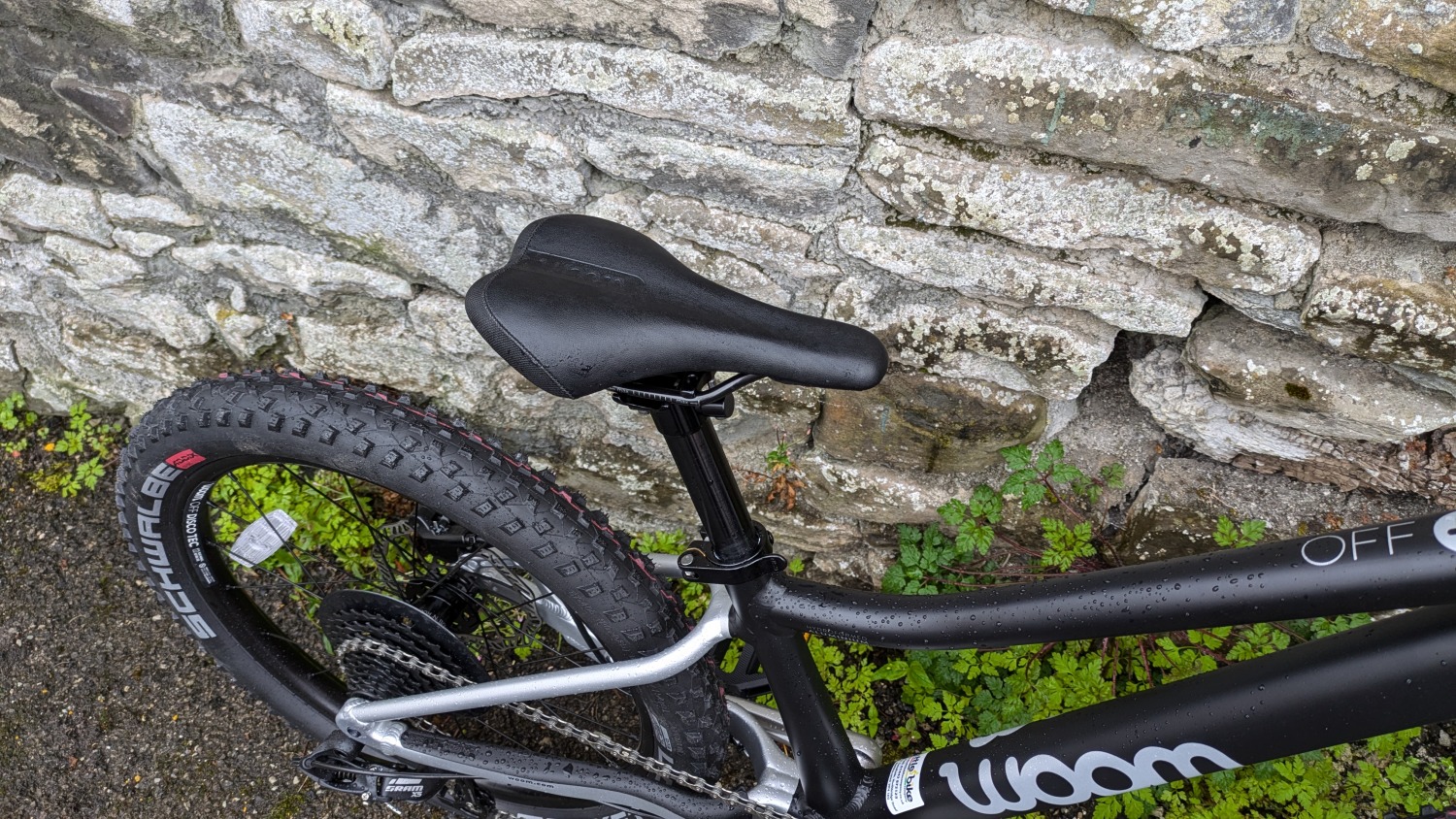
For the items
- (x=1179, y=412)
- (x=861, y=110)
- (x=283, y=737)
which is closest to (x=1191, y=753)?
(x=1179, y=412)

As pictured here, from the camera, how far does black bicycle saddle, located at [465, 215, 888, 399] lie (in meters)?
1.09

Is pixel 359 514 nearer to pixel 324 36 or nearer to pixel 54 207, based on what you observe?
pixel 54 207

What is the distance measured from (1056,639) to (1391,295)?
0.70 m

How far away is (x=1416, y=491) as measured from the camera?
5.25ft

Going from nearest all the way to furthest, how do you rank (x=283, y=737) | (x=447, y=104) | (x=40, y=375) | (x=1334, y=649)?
1. (x=1334, y=649)
2. (x=447, y=104)
3. (x=283, y=737)
4. (x=40, y=375)

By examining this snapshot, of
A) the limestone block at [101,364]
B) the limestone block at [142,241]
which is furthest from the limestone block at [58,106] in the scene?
the limestone block at [101,364]

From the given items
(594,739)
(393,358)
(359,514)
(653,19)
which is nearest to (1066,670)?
(594,739)

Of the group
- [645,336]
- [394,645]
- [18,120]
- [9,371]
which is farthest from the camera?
[9,371]

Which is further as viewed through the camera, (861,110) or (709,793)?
(709,793)

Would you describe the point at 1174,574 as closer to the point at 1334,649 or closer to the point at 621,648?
the point at 1334,649

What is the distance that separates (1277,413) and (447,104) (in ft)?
4.87

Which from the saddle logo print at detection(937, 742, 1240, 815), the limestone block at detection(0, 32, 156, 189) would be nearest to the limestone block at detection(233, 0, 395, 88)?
the limestone block at detection(0, 32, 156, 189)

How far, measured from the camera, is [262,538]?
1.91 m

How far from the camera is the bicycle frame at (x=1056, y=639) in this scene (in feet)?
3.25
